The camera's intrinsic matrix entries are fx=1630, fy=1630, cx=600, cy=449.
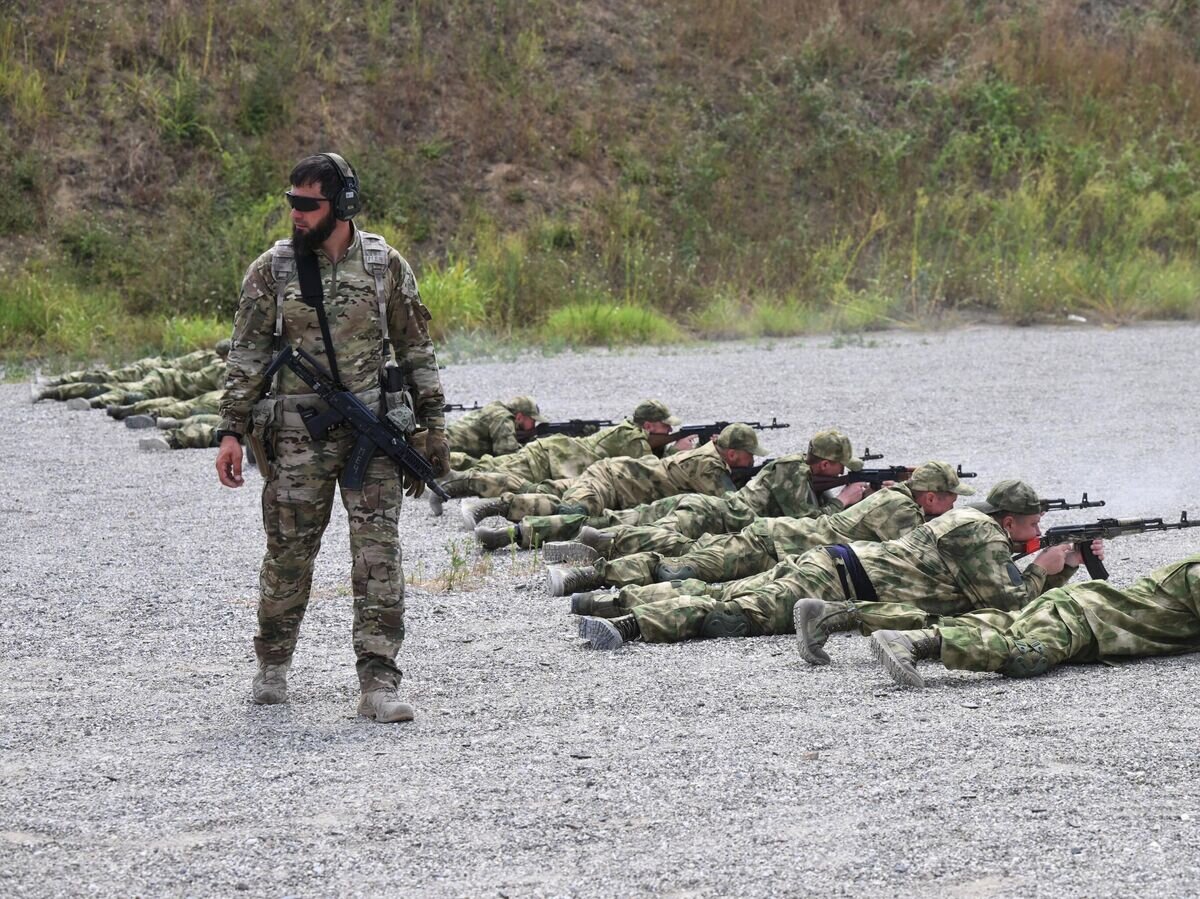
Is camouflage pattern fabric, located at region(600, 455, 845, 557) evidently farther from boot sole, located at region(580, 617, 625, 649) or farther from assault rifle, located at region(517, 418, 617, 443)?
assault rifle, located at region(517, 418, 617, 443)

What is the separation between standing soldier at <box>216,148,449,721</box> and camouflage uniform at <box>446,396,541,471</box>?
5.96 metres

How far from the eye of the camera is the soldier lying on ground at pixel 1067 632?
6.17 metres

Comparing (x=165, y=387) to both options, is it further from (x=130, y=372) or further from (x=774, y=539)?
(x=774, y=539)

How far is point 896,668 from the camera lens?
6137mm

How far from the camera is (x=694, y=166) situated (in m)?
25.3

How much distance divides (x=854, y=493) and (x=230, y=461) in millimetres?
4451

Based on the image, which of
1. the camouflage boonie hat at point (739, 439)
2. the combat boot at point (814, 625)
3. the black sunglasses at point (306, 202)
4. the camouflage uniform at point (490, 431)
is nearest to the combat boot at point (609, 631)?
the combat boot at point (814, 625)

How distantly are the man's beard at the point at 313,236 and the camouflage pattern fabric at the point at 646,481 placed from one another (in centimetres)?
437

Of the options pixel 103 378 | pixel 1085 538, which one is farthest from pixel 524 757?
pixel 103 378

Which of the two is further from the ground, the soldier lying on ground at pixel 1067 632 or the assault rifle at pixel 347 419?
the assault rifle at pixel 347 419

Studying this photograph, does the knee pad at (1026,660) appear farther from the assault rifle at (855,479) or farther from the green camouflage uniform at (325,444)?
the assault rifle at (855,479)

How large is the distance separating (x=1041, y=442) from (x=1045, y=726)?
7827mm

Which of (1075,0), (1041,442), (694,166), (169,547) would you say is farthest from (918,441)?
(1075,0)

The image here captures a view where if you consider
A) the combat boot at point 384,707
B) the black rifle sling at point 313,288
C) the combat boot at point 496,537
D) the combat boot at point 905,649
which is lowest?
the combat boot at point 496,537
